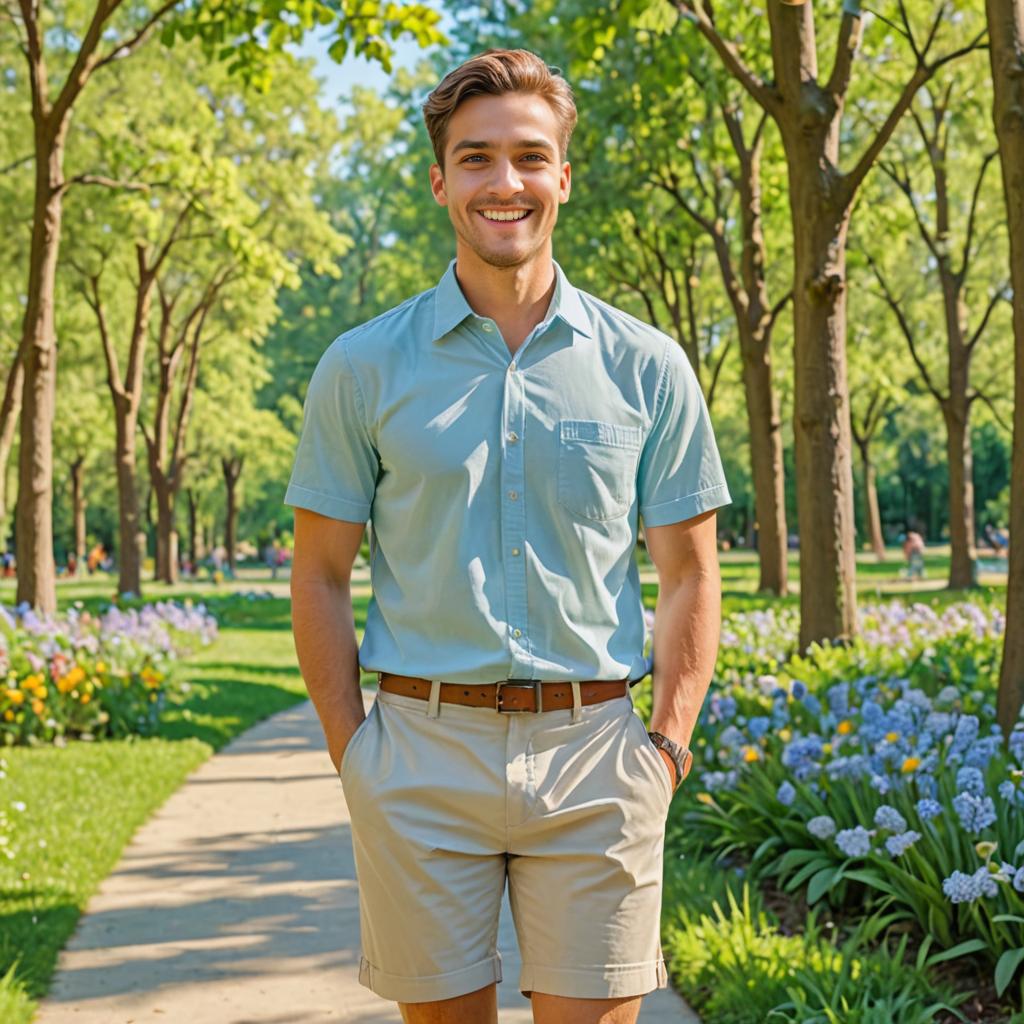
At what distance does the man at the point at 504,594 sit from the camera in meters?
2.41

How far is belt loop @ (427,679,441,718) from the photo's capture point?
2.42m

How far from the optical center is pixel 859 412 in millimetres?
38188

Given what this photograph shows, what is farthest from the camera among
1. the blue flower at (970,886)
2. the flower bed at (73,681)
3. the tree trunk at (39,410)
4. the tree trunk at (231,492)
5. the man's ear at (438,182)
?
the tree trunk at (231,492)

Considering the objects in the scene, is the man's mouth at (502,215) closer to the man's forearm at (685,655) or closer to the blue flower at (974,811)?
the man's forearm at (685,655)

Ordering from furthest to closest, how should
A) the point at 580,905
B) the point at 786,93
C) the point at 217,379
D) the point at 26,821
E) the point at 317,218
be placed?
the point at 217,379, the point at 317,218, the point at 786,93, the point at 26,821, the point at 580,905

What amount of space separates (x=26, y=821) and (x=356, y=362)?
16.7ft

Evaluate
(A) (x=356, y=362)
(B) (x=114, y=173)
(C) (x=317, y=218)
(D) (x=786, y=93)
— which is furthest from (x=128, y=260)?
(A) (x=356, y=362)

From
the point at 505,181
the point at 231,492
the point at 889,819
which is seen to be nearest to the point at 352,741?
the point at 505,181

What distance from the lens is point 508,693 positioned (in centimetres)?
241

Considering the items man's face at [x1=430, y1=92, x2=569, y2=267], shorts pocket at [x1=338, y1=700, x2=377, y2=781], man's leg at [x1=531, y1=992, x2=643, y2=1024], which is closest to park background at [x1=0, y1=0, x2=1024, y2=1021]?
man's leg at [x1=531, y1=992, x2=643, y2=1024]

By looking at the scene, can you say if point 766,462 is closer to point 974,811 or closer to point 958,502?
point 958,502

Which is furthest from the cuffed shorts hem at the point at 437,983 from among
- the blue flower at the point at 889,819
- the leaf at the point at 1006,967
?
the blue flower at the point at 889,819

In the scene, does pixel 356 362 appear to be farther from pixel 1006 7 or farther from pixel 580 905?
pixel 1006 7

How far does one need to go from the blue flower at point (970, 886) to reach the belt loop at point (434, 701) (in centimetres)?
223
